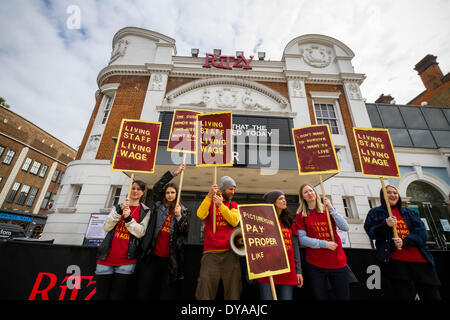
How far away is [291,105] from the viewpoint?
10.7 m

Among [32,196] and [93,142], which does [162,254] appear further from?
[32,196]

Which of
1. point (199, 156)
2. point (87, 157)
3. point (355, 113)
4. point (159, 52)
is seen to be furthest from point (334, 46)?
point (87, 157)

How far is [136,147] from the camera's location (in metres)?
3.82

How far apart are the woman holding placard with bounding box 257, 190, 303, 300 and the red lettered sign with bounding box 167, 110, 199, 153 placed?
200cm

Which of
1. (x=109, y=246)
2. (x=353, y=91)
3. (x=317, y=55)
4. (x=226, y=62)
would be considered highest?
(x=317, y=55)

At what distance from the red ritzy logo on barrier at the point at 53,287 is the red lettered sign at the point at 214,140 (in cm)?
269

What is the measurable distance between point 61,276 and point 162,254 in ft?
5.51

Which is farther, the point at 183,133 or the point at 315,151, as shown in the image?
the point at 315,151

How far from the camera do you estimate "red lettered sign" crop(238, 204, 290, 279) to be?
2314 millimetres

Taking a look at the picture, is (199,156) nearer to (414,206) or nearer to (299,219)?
(299,219)

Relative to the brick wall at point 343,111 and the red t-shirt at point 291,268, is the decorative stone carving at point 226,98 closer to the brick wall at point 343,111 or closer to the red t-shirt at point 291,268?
the brick wall at point 343,111

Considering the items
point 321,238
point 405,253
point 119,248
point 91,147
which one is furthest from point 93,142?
point 405,253
